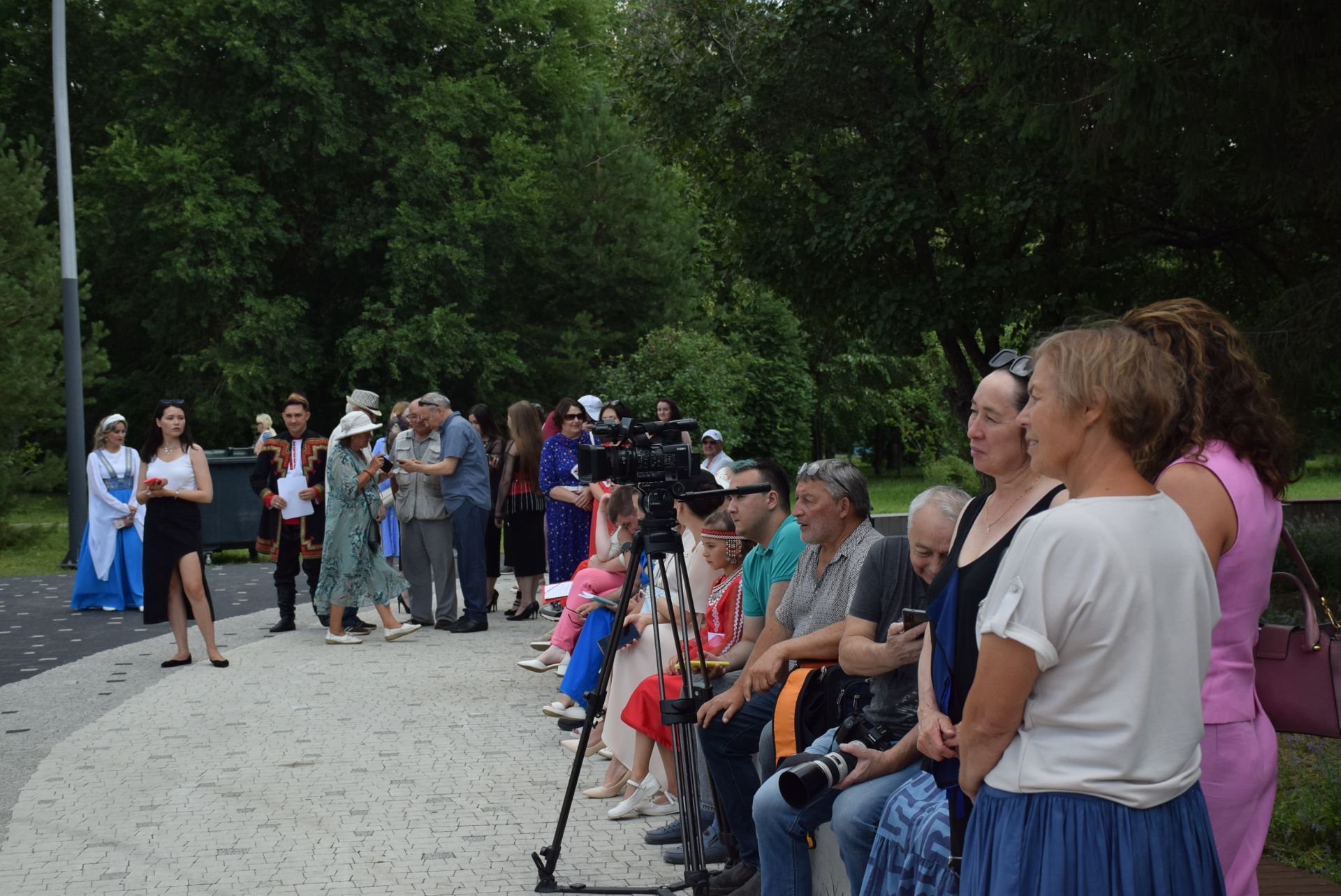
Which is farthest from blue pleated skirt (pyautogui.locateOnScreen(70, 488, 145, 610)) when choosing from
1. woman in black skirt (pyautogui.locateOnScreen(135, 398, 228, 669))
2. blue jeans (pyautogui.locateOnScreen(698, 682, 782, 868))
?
blue jeans (pyautogui.locateOnScreen(698, 682, 782, 868))

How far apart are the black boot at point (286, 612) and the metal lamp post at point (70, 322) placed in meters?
6.01

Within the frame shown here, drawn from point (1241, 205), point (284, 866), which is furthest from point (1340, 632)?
point (1241, 205)

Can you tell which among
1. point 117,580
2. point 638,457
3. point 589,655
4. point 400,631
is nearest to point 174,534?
point 400,631

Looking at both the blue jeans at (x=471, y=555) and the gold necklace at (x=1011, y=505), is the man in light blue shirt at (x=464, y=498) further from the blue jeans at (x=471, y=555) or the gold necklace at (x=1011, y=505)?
the gold necklace at (x=1011, y=505)

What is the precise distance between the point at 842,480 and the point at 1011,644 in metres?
2.80

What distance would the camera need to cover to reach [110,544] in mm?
13219

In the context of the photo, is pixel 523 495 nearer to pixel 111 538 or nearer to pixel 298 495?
pixel 298 495

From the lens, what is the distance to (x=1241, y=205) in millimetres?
13719

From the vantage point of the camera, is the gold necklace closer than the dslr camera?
Yes

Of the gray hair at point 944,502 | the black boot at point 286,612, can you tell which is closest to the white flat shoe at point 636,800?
the gray hair at point 944,502

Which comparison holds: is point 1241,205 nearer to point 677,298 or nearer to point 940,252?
point 940,252

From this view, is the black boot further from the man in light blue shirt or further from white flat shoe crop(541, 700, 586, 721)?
white flat shoe crop(541, 700, 586, 721)

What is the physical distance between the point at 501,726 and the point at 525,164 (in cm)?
2736

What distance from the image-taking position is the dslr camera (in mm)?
3930
